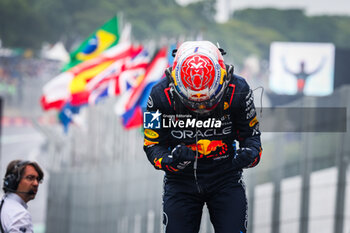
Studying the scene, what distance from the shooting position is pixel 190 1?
56.1 meters

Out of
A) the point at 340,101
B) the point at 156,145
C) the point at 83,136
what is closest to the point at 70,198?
the point at 83,136

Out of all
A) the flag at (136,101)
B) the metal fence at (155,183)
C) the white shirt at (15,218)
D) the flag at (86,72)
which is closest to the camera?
the white shirt at (15,218)

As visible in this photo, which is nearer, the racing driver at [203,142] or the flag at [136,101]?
the racing driver at [203,142]

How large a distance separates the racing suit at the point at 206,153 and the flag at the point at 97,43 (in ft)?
44.0

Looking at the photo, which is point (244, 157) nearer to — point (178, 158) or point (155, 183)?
point (178, 158)

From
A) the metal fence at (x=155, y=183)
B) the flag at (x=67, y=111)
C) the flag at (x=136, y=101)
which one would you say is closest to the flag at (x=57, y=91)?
the flag at (x=67, y=111)

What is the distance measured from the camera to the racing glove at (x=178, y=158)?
135 inches

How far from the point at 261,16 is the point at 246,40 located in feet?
10.5

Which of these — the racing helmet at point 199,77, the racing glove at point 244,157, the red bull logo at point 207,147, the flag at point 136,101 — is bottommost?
the racing glove at point 244,157

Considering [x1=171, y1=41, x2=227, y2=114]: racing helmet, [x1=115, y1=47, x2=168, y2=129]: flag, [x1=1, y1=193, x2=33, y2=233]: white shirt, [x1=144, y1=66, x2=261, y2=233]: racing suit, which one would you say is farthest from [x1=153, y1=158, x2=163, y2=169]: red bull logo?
[x1=115, y1=47, x2=168, y2=129]: flag

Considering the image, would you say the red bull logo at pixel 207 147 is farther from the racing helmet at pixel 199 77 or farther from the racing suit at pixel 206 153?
the racing helmet at pixel 199 77

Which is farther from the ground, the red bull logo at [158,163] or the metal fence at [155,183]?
the metal fence at [155,183]

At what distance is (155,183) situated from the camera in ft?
46.1

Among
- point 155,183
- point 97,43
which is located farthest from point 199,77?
point 97,43
